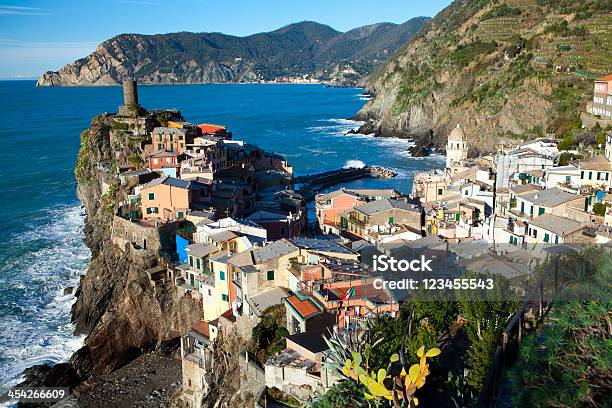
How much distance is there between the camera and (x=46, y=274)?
2988 centimetres

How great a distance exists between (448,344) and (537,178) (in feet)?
50.2

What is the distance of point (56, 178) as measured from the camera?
54.4 meters

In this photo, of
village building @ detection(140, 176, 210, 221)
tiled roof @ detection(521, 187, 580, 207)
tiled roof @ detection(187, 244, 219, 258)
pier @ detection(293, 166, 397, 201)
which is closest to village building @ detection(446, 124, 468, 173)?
pier @ detection(293, 166, 397, 201)

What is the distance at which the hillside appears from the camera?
5400cm

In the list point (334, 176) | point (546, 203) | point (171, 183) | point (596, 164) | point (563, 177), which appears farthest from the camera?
point (334, 176)

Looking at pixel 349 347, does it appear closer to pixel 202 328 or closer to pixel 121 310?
pixel 202 328

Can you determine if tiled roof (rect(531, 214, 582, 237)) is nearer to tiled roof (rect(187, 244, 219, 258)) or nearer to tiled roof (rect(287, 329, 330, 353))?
tiled roof (rect(287, 329, 330, 353))

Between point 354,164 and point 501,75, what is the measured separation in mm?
20913

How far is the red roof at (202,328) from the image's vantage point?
62.1 feet

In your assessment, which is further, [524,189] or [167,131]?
[167,131]

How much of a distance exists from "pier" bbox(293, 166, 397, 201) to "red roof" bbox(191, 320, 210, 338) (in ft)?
81.9

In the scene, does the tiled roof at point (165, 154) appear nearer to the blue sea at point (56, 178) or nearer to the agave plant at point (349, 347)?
the blue sea at point (56, 178)

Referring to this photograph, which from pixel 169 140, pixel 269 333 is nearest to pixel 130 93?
pixel 169 140

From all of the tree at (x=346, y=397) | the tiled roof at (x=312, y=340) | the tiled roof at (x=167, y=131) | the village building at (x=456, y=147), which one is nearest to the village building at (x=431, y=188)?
the village building at (x=456, y=147)
